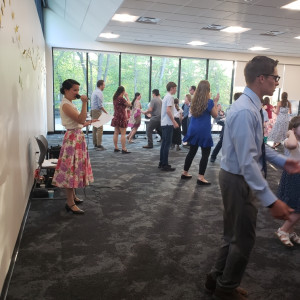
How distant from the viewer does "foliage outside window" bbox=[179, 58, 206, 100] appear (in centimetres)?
1098

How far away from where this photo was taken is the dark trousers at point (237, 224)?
179 cm

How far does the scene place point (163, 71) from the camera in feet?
35.5

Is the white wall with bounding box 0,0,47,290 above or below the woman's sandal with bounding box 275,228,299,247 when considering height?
above

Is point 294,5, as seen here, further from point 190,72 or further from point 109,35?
point 190,72

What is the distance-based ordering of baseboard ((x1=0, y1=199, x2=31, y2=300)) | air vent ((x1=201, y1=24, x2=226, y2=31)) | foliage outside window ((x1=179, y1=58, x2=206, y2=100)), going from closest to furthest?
baseboard ((x1=0, y1=199, x2=31, y2=300)) → air vent ((x1=201, y1=24, x2=226, y2=31)) → foliage outside window ((x1=179, y1=58, x2=206, y2=100))

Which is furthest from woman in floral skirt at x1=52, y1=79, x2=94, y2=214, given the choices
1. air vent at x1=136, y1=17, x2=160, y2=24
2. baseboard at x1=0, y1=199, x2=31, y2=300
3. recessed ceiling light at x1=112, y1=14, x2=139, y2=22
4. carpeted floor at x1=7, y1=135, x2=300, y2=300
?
air vent at x1=136, y1=17, x2=160, y2=24

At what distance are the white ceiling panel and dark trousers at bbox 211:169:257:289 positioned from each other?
4.16 metres

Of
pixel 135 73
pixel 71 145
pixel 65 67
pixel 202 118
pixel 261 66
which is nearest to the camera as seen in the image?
pixel 261 66

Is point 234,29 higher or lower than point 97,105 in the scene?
higher

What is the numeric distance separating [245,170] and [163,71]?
9.61 metres

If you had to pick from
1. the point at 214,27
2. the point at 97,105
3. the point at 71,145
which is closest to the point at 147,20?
the point at 214,27

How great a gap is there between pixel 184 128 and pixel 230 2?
11.8ft

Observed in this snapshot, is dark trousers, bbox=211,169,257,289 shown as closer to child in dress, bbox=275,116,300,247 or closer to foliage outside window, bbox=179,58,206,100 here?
child in dress, bbox=275,116,300,247

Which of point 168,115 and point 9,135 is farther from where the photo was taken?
point 168,115
